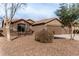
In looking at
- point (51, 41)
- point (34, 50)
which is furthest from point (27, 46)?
point (51, 41)

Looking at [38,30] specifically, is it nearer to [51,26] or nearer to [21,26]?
[51,26]

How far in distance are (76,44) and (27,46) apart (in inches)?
64.8

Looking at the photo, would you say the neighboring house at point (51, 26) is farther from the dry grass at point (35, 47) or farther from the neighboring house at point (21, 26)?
the dry grass at point (35, 47)

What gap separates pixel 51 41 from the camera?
798 centimetres

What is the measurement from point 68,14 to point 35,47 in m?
1.61

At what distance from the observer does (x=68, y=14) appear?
8.06 meters

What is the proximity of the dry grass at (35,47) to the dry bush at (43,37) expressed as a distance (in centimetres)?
15

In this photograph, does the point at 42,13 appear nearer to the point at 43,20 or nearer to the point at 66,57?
the point at 43,20

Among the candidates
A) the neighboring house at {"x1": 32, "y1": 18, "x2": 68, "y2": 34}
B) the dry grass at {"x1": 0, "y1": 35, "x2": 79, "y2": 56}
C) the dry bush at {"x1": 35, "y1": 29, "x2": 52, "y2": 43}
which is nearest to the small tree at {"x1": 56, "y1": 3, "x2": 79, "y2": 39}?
the neighboring house at {"x1": 32, "y1": 18, "x2": 68, "y2": 34}

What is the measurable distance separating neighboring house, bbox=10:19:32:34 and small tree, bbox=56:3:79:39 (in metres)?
1.07

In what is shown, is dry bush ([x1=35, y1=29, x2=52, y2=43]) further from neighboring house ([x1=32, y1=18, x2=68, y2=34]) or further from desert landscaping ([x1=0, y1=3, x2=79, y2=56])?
neighboring house ([x1=32, y1=18, x2=68, y2=34])

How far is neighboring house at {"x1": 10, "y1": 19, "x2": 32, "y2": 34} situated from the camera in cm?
791

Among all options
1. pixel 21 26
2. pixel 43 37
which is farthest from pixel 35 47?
pixel 21 26

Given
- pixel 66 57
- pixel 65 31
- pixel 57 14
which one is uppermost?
pixel 57 14
